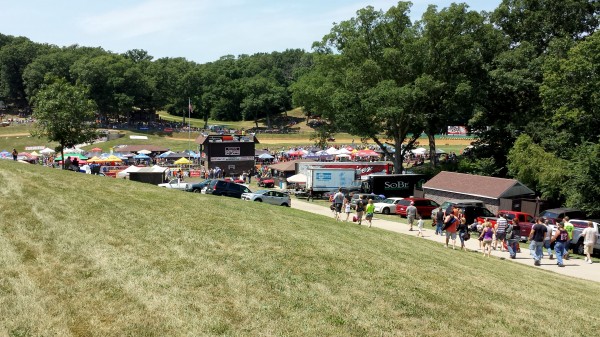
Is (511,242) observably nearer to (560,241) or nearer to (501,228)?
(501,228)

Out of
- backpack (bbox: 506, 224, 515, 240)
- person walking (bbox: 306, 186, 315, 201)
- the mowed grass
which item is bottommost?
person walking (bbox: 306, 186, 315, 201)

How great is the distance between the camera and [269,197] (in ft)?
112

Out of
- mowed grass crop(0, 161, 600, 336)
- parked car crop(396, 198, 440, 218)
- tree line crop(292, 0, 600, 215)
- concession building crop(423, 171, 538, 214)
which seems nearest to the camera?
mowed grass crop(0, 161, 600, 336)

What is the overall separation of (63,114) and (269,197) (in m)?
16.9

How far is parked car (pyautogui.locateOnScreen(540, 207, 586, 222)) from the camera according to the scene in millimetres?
28881

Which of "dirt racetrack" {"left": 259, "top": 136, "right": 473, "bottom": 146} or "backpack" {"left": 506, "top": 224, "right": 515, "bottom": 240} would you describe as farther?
"dirt racetrack" {"left": 259, "top": 136, "right": 473, "bottom": 146}

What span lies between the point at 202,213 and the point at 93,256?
6.12 m

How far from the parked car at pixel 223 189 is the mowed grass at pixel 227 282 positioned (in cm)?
1420

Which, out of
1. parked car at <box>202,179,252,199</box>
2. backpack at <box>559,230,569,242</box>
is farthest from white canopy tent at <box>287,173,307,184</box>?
backpack at <box>559,230,569,242</box>

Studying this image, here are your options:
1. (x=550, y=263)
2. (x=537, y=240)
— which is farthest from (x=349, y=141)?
(x=537, y=240)

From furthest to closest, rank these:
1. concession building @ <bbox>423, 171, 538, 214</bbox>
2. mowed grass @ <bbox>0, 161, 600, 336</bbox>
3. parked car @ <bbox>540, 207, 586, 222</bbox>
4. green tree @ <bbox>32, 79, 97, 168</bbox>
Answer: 1. green tree @ <bbox>32, 79, 97, 168</bbox>
2. concession building @ <bbox>423, 171, 538, 214</bbox>
3. parked car @ <bbox>540, 207, 586, 222</bbox>
4. mowed grass @ <bbox>0, 161, 600, 336</bbox>

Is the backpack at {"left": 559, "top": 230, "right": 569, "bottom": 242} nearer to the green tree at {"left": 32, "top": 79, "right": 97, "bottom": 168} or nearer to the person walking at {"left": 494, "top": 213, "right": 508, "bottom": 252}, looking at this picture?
the person walking at {"left": 494, "top": 213, "right": 508, "bottom": 252}

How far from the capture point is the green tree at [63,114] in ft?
129

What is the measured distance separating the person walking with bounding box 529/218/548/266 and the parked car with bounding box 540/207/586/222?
8.01 meters
